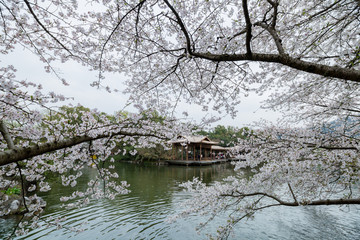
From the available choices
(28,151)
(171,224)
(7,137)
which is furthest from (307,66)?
(171,224)

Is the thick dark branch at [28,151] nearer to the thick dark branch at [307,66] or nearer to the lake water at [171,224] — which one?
the thick dark branch at [307,66]

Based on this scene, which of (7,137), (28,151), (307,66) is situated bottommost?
(28,151)

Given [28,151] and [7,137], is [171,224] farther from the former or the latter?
[7,137]

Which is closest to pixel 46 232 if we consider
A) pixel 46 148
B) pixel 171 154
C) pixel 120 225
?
pixel 120 225

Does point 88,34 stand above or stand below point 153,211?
above

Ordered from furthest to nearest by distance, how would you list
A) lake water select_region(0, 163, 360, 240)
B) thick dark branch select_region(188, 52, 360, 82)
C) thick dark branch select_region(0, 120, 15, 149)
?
lake water select_region(0, 163, 360, 240)
thick dark branch select_region(0, 120, 15, 149)
thick dark branch select_region(188, 52, 360, 82)

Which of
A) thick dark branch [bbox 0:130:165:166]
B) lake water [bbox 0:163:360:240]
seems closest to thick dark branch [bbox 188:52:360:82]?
thick dark branch [bbox 0:130:165:166]

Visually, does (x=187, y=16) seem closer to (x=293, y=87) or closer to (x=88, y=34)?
(x=88, y=34)

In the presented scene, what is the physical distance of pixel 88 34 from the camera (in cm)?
279

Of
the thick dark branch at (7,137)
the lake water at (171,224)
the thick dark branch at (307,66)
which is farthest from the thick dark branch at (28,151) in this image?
the lake water at (171,224)

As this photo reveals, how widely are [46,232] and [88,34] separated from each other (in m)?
5.39

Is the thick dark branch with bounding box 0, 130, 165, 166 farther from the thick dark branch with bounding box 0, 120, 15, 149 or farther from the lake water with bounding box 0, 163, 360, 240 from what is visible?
the lake water with bounding box 0, 163, 360, 240

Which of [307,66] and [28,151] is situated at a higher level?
[307,66]

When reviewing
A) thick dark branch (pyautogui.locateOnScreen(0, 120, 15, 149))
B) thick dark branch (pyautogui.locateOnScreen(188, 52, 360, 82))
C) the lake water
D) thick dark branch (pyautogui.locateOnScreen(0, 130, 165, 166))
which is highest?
thick dark branch (pyautogui.locateOnScreen(188, 52, 360, 82))
